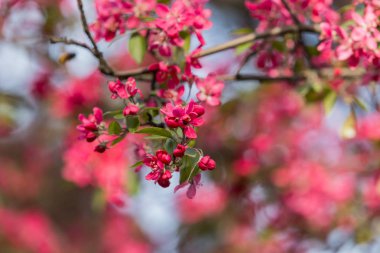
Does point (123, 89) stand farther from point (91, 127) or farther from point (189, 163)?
point (189, 163)

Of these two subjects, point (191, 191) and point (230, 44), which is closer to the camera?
point (191, 191)

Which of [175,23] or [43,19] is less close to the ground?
[43,19]

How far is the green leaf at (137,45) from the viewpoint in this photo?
205 centimetres

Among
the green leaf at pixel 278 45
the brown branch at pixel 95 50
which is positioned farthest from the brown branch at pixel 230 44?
the green leaf at pixel 278 45

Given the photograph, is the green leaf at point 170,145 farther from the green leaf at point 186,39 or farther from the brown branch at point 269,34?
the brown branch at point 269,34

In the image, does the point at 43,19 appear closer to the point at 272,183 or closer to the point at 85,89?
the point at 85,89

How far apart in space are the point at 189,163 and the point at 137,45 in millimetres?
716

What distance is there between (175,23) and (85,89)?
1792 millimetres

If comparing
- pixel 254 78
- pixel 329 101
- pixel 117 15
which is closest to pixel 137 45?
pixel 117 15

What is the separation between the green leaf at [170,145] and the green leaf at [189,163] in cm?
4

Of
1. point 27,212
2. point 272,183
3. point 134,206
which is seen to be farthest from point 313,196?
point 27,212

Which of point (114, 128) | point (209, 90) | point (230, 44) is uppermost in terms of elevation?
point (230, 44)

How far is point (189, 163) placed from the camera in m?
1.45

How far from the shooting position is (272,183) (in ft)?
13.0
